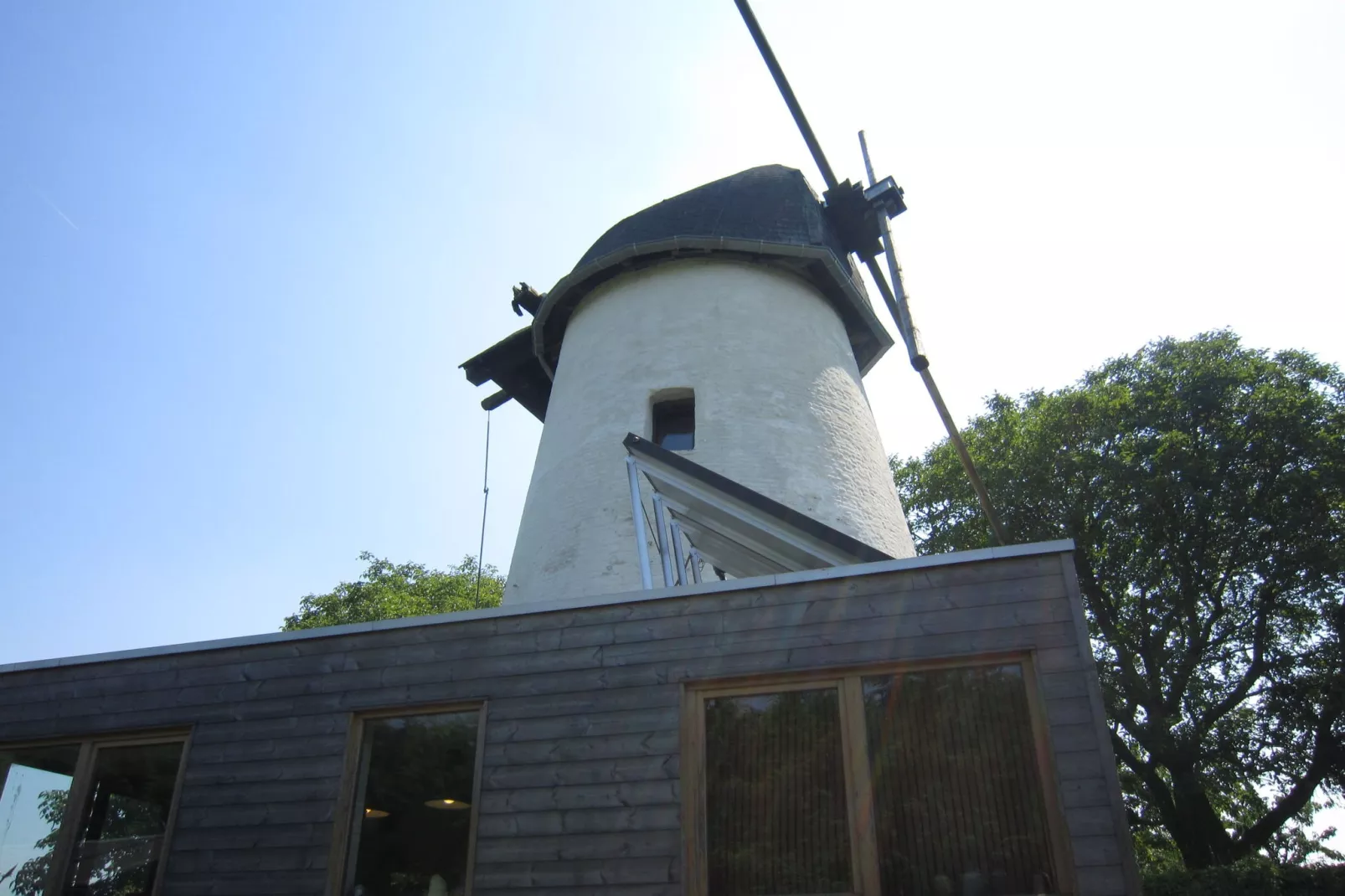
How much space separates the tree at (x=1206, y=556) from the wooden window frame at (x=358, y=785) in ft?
45.4

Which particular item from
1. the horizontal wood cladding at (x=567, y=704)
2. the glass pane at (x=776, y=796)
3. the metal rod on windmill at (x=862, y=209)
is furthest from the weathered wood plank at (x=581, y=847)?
the metal rod on windmill at (x=862, y=209)

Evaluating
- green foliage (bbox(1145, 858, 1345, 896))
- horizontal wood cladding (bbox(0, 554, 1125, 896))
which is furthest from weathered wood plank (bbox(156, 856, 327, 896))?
green foliage (bbox(1145, 858, 1345, 896))

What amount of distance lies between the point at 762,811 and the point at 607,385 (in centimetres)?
733

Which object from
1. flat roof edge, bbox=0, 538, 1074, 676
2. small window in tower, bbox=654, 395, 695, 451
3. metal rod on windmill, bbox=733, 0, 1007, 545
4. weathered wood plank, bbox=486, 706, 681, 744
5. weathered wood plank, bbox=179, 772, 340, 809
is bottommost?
weathered wood plank, bbox=179, 772, 340, 809

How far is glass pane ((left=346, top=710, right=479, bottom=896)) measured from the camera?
5602mm

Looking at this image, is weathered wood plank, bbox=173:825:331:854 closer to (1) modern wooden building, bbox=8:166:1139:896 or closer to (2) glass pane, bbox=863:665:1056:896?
(1) modern wooden building, bbox=8:166:1139:896

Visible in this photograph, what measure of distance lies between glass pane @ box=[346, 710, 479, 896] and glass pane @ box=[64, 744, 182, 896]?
4.70 ft

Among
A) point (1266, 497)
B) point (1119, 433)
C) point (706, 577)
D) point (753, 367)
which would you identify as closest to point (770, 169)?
point (753, 367)

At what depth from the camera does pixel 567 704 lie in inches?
224

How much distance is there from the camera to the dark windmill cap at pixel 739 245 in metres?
12.6

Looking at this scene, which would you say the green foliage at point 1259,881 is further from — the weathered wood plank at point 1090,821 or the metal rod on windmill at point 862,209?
the weathered wood plank at point 1090,821

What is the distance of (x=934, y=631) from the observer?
17.1 ft

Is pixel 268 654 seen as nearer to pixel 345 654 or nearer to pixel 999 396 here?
pixel 345 654

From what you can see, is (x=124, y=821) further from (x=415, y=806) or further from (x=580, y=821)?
(x=580, y=821)
